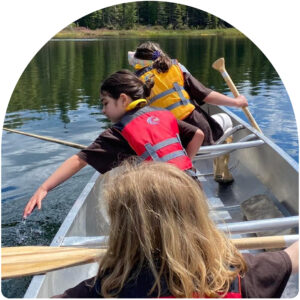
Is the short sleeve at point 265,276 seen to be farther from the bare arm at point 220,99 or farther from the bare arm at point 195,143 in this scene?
the bare arm at point 220,99

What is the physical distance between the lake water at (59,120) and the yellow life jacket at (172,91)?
57.6 inches

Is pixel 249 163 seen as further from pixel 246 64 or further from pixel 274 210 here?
pixel 246 64

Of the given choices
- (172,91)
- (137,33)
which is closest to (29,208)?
(172,91)

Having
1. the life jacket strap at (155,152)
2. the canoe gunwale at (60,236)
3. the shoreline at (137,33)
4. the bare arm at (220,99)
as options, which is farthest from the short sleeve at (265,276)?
the shoreline at (137,33)

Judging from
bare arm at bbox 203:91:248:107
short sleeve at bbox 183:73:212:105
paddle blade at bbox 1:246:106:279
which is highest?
short sleeve at bbox 183:73:212:105

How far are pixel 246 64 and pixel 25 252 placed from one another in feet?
51.7

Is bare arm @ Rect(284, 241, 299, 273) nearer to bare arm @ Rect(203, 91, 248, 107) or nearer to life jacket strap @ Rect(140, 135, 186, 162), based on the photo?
life jacket strap @ Rect(140, 135, 186, 162)

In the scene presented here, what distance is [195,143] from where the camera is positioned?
6.51 ft

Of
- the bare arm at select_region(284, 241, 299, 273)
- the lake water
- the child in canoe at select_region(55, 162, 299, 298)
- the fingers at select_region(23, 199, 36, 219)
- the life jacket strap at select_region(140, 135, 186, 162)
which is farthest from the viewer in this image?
the lake water

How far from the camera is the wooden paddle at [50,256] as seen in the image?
1247 millimetres

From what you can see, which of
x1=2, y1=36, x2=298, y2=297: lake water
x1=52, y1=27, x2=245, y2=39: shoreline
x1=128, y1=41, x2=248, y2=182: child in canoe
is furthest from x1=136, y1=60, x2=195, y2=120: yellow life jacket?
x1=52, y1=27, x2=245, y2=39: shoreline

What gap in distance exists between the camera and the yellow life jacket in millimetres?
2465

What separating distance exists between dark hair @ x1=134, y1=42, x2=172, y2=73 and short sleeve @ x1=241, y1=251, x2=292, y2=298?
1.62 meters

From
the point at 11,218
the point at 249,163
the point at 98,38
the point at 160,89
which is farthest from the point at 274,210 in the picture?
the point at 98,38
